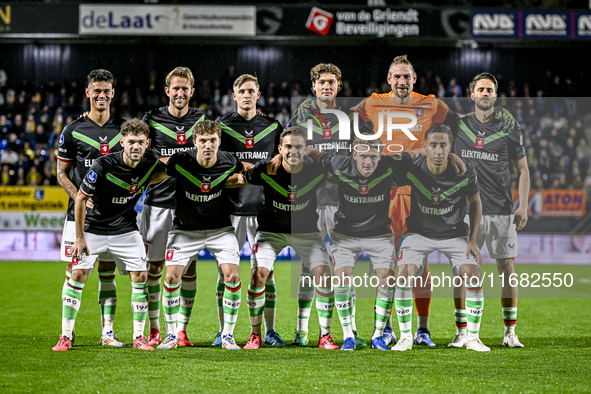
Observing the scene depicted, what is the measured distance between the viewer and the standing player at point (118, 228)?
554 cm

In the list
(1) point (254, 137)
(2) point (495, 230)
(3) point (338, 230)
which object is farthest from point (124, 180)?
(2) point (495, 230)

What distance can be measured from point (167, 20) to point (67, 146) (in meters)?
14.1

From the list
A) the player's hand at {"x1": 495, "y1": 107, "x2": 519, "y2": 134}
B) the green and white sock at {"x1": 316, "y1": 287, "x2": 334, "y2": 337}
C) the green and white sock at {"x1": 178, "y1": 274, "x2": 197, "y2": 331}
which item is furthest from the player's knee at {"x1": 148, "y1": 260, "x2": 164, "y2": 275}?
the player's hand at {"x1": 495, "y1": 107, "x2": 519, "y2": 134}

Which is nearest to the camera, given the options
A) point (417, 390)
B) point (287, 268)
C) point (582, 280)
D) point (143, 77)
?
point (417, 390)

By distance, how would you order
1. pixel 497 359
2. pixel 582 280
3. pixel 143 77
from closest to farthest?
pixel 497 359, pixel 582 280, pixel 143 77

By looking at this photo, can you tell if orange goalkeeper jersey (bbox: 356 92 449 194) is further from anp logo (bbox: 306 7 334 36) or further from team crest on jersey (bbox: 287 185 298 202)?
anp logo (bbox: 306 7 334 36)

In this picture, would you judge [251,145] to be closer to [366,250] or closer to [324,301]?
[366,250]

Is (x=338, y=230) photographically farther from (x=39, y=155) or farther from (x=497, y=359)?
(x=39, y=155)

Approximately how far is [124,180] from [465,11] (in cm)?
1574

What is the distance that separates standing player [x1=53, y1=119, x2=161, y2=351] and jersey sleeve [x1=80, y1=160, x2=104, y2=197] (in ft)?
0.05

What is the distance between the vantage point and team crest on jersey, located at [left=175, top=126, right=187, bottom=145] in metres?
6.04

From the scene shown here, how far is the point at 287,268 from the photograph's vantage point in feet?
43.7

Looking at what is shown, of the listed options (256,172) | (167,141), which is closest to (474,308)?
(256,172)

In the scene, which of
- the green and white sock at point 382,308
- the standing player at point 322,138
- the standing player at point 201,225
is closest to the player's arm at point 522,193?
the green and white sock at point 382,308
